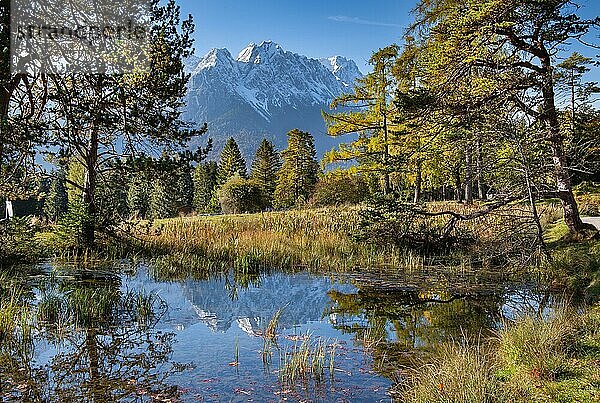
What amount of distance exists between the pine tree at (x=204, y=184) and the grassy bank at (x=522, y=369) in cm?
4863

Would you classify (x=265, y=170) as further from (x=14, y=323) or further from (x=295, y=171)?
(x=14, y=323)

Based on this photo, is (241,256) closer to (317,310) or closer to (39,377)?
(317,310)

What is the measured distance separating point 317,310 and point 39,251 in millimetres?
7339

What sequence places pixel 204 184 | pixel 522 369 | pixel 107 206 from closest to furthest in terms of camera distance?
pixel 522 369 < pixel 107 206 < pixel 204 184

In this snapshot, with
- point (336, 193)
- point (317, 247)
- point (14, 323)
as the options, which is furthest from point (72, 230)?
point (336, 193)

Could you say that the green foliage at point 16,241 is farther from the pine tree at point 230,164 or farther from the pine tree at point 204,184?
the pine tree at point 204,184

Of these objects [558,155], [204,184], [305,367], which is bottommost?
[305,367]

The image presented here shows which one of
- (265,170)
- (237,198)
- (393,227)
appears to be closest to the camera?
(393,227)

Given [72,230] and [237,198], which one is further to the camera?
[237,198]

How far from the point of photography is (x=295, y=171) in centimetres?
4431

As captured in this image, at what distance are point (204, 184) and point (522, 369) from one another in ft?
168

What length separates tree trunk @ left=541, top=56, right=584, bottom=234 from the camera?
33.1ft

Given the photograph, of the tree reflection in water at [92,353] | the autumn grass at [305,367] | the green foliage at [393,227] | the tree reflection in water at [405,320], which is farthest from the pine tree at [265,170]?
the autumn grass at [305,367]

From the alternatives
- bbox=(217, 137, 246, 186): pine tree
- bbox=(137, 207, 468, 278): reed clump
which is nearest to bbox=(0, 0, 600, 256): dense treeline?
bbox=(137, 207, 468, 278): reed clump
